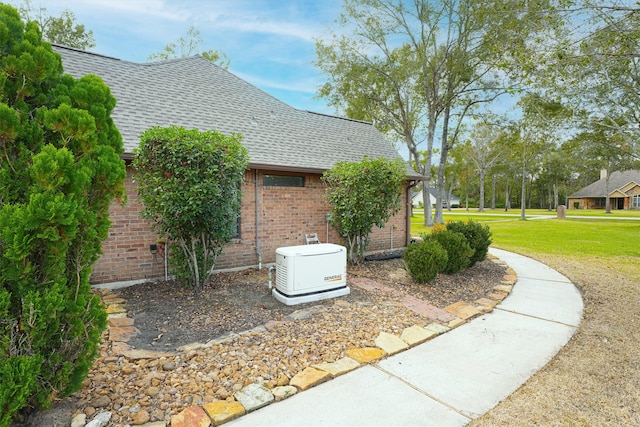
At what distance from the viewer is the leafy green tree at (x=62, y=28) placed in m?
17.1

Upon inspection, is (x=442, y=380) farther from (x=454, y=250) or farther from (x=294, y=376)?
(x=454, y=250)

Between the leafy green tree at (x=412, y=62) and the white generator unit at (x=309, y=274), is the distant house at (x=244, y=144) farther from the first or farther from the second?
the leafy green tree at (x=412, y=62)

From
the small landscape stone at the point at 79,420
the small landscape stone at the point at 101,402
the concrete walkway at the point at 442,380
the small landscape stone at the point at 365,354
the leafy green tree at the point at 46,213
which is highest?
the leafy green tree at the point at 46,213

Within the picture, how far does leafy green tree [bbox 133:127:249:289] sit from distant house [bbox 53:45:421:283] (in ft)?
2.72

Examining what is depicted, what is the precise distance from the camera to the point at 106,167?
232 centimetres

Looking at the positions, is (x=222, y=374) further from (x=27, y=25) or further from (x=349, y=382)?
(x=27, y=25)

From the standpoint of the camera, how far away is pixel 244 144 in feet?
23.7

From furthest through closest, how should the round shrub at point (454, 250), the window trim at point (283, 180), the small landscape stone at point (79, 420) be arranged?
the window trim at point (283, 180) < the round shrub at point (454, 250) < the small landscape stone at point (79, 420)

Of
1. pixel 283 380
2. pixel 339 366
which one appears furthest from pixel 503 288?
pixel 283 380

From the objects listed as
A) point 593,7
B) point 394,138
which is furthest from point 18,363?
point 394,138

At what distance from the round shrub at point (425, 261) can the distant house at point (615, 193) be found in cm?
5236

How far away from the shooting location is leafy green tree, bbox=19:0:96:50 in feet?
56.2

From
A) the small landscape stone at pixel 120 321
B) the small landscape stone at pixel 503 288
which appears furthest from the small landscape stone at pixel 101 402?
the small landscape stone at pixel 503 288

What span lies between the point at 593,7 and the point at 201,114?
720 centimetres
